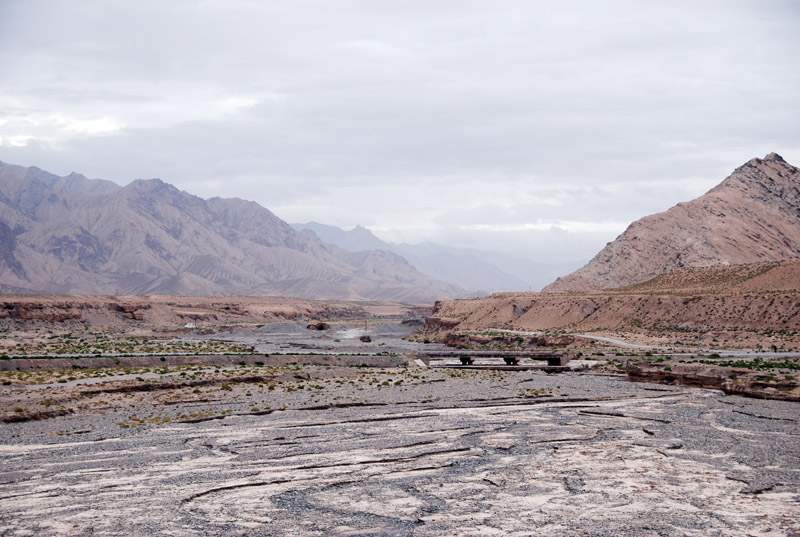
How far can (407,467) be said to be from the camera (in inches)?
626

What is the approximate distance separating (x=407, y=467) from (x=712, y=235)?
105 m

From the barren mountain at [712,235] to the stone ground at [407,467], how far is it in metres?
85.8

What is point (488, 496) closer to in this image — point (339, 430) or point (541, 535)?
point (541, 535)

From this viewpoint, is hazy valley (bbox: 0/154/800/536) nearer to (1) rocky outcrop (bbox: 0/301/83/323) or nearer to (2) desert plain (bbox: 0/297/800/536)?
(2) desert plain (bbox: 0/297/800/536)

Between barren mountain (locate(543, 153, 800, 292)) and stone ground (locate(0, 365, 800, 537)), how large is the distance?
85807mm

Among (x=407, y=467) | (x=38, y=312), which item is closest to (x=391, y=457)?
(x=407, y=467)

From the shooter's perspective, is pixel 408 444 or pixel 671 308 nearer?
pixel 408 444

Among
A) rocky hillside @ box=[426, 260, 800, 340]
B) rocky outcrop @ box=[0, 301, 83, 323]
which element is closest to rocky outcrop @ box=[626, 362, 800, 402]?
rocky hillside @ box=[426, 260, 800, 340]

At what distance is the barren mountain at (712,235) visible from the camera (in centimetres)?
10638

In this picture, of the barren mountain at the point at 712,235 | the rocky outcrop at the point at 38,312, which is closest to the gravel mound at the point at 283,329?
the rocky outcrop at the point at 38,312

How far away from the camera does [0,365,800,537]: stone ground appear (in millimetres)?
12039

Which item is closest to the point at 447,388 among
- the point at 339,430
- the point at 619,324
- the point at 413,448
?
the point at 339,430

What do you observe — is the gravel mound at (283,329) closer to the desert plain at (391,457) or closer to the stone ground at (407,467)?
the desert plain at (391,457)

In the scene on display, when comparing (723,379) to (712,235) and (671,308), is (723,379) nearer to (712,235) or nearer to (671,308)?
(671,308)
